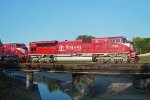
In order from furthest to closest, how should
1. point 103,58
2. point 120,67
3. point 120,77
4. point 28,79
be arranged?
point 120,77, point 103,58, point 28,79, point 120,67

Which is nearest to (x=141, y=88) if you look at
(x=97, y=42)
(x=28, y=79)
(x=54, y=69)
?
(x=97, y=42)

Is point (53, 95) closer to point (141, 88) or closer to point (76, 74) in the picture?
point (76, 74)

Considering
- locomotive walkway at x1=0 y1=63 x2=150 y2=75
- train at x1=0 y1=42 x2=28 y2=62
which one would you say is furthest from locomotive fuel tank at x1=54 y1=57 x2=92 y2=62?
locomotive walkway at x1=0 y1=63 x2=150 y2=75

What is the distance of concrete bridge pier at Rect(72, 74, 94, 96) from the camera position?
3641 cm

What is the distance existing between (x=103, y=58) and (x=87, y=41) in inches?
175

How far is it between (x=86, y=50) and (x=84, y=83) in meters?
8.38

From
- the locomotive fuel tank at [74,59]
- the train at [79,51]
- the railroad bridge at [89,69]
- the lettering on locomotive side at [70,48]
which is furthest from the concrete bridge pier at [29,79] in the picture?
the lettering on locomotive side at [70,48]

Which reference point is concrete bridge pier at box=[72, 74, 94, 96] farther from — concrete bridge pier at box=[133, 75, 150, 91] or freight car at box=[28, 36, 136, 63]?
concrete bridge pier at box=[133, 75, 150, 91]

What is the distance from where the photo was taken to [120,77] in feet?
181

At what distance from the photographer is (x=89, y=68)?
35.3 metres

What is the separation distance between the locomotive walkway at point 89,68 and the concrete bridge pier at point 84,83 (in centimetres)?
103

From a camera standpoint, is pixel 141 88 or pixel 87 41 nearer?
pixel 141 88

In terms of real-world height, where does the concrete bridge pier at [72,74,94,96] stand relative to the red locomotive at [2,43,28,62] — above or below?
below

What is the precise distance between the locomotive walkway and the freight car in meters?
6.21
